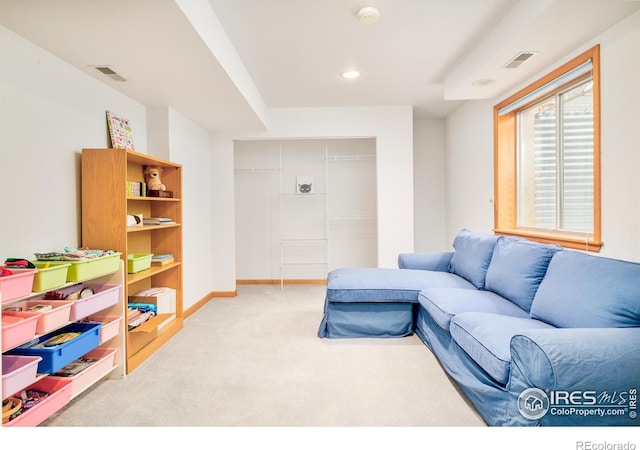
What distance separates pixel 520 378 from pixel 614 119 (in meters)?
1.78

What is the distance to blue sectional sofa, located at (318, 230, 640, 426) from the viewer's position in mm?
1272

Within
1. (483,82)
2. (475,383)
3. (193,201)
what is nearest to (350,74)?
(483,82)

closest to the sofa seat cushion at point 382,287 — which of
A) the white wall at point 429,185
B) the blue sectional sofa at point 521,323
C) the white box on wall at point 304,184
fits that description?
the blue sectional sofa at point 521,323

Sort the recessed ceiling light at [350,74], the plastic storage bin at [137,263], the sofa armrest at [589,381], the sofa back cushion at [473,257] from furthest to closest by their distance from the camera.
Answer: the recessed ceiling light at [350,74], the sofa back cushion at [473,257], the plastic storage bin at [137,263], the sofa armrest at [589,381]

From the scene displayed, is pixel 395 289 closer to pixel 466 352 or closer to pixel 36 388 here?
pixel 466 352

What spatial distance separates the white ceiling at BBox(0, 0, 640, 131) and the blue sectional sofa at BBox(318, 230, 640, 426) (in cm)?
139

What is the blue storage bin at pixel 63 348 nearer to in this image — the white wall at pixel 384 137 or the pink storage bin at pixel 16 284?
the pink storage bin at pixel 16 284

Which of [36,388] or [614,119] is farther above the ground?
[614,119]

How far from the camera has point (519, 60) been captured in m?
2.55

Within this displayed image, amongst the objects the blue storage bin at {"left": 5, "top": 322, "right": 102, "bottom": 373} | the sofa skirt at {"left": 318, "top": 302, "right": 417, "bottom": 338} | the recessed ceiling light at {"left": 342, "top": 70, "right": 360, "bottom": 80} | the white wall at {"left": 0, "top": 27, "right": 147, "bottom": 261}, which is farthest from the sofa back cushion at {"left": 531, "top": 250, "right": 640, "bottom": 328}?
the white wall at {"left": 0, "top": 27, "right": 147, "bottom": 261}

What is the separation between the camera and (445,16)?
90.5 inches

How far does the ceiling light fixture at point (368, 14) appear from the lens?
85.2 inches

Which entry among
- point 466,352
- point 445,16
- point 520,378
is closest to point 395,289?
point 466,352

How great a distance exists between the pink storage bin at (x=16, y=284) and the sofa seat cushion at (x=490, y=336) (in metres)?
2.20
